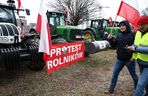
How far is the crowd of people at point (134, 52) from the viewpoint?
195 inches

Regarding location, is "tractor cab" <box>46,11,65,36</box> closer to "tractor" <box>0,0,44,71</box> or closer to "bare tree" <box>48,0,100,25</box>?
"tractor" <box>0,0,44,71</box>

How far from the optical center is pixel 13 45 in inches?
301

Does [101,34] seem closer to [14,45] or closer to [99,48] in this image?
[99,48]

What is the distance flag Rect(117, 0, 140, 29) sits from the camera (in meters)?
6.36

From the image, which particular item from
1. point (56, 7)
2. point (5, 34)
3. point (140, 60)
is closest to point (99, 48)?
point (5, 34)

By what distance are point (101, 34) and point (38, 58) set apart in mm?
11403

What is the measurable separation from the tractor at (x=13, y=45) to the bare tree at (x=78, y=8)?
34024 mm

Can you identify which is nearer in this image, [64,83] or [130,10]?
[130,10]

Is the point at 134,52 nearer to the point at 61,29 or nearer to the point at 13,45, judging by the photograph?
the point at 13,45

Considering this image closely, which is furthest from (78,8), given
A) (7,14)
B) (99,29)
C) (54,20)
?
(7,14)

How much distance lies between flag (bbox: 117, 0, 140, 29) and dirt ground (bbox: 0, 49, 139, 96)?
1.85 meters

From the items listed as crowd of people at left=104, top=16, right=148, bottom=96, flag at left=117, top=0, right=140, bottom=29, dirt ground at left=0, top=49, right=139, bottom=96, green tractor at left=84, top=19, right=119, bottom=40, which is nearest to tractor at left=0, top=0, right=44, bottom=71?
dirt ground at left=0, top=49, right=139, bottom=96

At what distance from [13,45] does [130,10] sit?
134 inches

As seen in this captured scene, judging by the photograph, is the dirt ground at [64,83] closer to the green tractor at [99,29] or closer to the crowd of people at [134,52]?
the crowd of people at [134,52]
